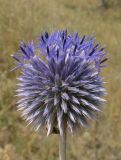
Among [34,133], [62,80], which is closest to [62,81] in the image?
[62,80]

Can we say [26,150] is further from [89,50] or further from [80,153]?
[89,50]

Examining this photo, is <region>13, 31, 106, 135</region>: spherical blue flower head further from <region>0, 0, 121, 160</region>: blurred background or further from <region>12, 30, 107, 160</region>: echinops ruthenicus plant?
<region>0, 0, 121, 160</region>: blurred background

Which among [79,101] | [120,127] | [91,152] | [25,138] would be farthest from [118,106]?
[79,101]

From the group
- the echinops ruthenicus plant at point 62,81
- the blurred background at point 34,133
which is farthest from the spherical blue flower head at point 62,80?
the blurred background at point 34,133

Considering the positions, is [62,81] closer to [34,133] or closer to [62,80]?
[62,80]

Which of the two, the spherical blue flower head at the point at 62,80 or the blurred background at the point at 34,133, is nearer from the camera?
the spherical blue flower head at the point at 62,80

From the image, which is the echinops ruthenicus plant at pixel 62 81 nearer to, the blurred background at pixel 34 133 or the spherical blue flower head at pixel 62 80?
the spherical blue flower head at pixel 62 80

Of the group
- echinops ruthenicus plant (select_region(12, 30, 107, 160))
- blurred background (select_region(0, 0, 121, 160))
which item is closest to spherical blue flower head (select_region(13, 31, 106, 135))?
echinops ruthenicus plant (select_region(12, 30, 107, 160))

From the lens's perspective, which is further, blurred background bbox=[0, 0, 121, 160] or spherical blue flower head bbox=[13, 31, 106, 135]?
blurred background bbox=[0, 0, 121, 160]
